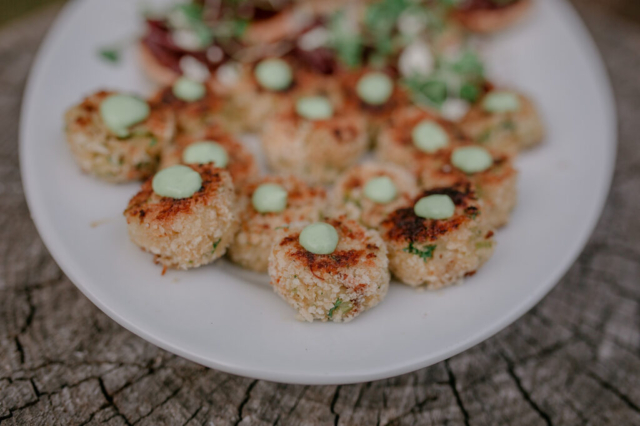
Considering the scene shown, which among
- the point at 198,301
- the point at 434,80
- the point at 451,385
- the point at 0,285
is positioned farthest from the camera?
the point at 434,80

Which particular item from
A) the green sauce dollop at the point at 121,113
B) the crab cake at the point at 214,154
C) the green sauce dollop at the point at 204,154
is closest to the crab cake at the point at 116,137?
the green sauce dollop at the point at 121,113

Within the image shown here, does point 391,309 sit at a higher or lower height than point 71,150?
lower

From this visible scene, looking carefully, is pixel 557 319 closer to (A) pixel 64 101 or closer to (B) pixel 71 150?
(B) pixel 71 150

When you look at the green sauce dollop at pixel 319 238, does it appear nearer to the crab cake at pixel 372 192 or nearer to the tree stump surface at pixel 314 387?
the crab cake at pixel 372 192

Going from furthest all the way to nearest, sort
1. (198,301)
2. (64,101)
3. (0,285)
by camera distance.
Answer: (64,101)
(0,285)
(198,301)

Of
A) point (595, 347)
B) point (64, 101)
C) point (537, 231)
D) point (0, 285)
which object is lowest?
point (595, 347)

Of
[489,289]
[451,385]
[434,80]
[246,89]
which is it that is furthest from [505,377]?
[246,89]

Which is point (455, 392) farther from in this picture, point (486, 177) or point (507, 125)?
point (507, 125)
